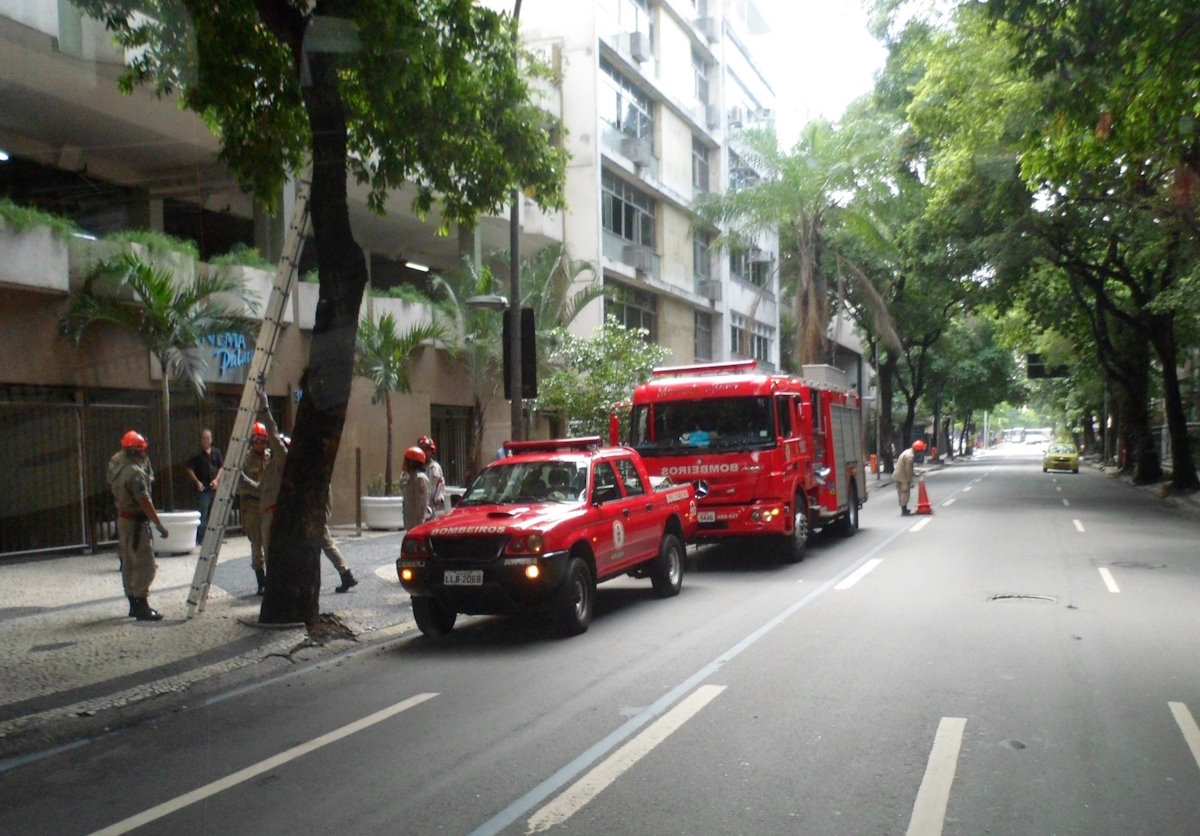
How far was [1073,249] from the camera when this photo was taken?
3033cm

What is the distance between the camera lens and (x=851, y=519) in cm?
2016

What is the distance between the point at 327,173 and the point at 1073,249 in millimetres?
25391

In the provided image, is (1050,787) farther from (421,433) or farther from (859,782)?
(421,433)

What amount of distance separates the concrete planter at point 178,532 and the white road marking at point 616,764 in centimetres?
1032

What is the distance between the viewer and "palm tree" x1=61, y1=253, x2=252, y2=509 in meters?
15.5

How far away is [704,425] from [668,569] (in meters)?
3.43

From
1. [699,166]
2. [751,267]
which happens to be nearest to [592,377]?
[699,166]

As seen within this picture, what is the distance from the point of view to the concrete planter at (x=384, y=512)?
68.1 feet

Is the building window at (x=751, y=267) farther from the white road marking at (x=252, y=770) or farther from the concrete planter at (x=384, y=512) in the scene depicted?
the white road marking at (x=252, y=770)

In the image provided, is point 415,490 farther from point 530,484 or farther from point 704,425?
point 704,425

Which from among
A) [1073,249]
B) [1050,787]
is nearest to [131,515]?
[1050,787]

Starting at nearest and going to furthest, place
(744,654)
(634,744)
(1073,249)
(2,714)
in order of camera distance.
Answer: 1. (634,744)
2. (2,714)
3. (744,654)
4. (1073,249)

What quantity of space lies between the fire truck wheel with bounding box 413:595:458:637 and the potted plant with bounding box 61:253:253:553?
21.3 ft

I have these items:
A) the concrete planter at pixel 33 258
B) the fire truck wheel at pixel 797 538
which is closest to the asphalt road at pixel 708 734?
the fire truck wheel at pixel 797 538
